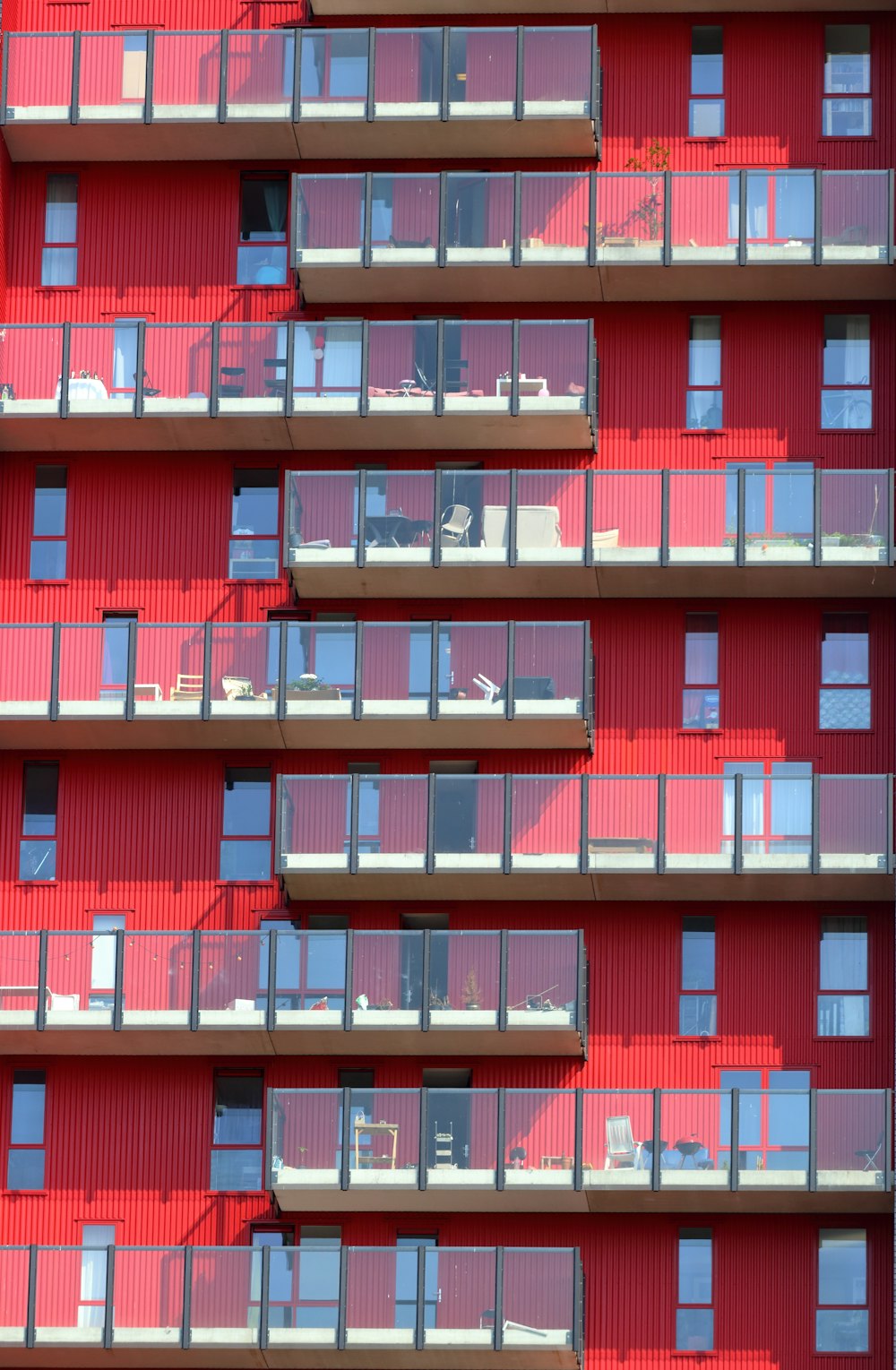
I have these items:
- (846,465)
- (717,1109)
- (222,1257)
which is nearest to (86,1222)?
(222,1257)

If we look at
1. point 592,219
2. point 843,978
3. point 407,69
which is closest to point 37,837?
point 843,978

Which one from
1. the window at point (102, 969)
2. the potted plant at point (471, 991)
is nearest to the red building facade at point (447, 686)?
the potted plant at point (471, 991)

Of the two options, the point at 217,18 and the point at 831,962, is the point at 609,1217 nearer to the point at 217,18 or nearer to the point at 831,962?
the point at 831,962

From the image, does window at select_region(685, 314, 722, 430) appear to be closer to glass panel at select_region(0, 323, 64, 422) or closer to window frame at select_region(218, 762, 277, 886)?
window frame at select_region(218, 762, 277, 886)

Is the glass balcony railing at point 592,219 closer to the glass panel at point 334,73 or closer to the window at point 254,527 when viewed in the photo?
the glass panel at point 334,73

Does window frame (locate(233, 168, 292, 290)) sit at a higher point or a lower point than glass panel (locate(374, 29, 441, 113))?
lower

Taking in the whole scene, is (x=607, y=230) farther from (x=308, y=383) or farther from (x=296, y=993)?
(x=296, y=993)

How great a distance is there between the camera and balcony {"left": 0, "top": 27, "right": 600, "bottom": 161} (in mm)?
47125

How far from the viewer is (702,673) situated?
46.8 metres

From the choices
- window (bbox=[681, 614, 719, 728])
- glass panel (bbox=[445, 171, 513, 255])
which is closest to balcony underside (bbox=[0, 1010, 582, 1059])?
window (bbox=[681, 614, 719, 728])

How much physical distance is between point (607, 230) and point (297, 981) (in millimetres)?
11588

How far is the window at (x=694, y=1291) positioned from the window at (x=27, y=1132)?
8955 millimetres

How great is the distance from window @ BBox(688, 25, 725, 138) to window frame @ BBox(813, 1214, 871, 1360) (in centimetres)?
1603

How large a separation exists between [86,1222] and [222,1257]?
2.69 meters
